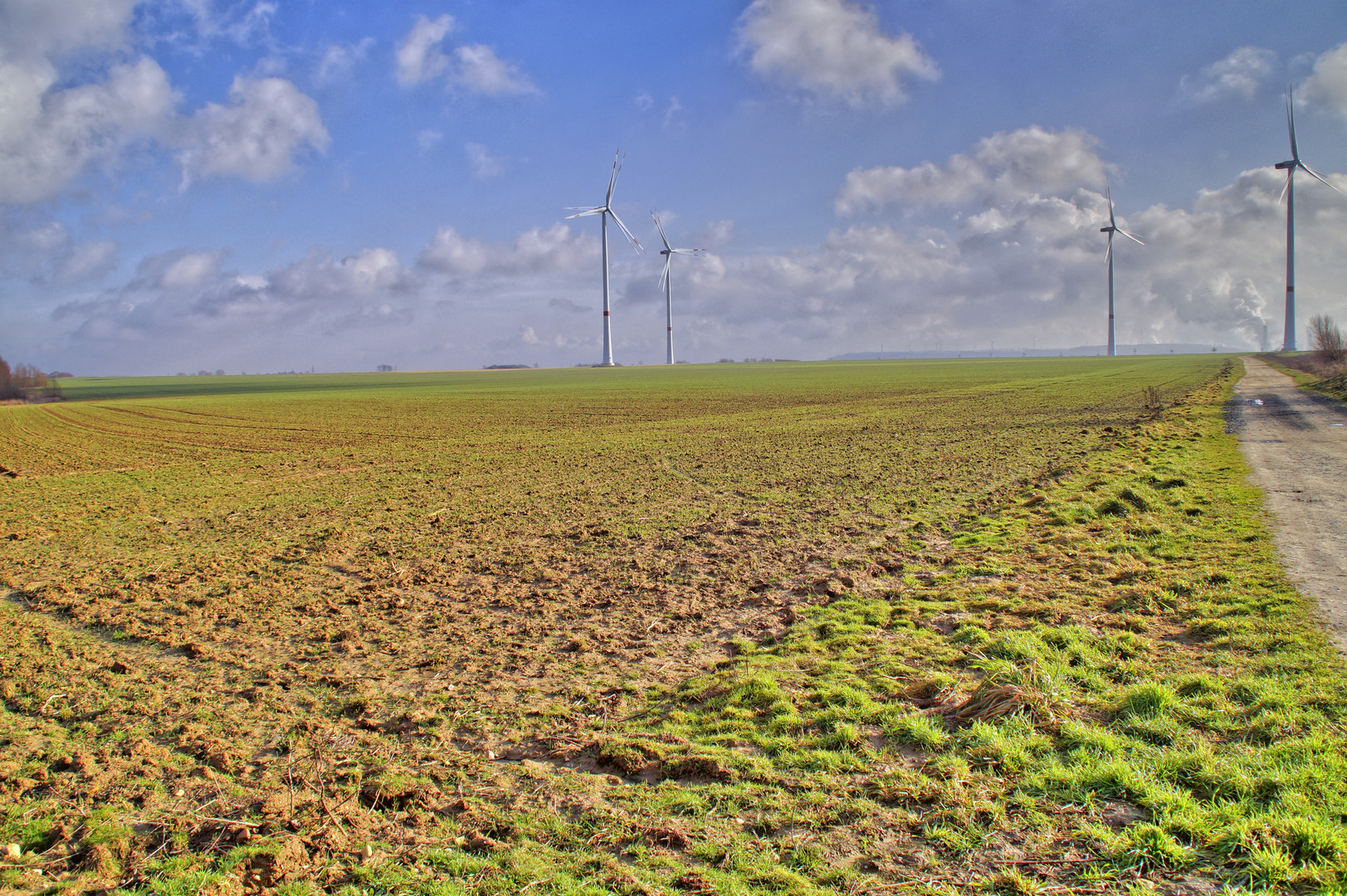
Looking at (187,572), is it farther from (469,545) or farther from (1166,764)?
(1166,764)

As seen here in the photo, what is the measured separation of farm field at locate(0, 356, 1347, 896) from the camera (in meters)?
5.16

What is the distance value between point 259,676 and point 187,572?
5.90 meters

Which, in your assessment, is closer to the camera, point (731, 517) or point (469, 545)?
point (469, 545)

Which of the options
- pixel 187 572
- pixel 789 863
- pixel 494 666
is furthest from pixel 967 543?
pixel 187 572

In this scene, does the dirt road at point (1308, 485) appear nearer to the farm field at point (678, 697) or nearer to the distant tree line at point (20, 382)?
the farm field at point (678, 697)

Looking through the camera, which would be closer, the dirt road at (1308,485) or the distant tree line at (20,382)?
the dirt road at (1308,485)

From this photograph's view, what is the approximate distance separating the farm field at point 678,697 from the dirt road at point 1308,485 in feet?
1.71

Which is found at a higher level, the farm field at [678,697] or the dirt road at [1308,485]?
the dirt road at [1308,485]

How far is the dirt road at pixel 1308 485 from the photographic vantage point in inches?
405


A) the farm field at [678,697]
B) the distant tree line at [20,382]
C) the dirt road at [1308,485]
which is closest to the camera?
the farm field at [678,697]

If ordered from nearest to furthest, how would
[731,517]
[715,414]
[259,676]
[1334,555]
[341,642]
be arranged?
[259,676], [341,642], [1334,555], [731,517], [715,414]

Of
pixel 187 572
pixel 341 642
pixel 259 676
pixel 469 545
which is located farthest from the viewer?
pixel 469 545

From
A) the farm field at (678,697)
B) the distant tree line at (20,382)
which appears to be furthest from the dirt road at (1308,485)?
the distant tree line at (20,382)

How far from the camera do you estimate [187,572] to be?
43.1 feet
